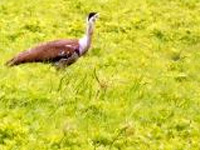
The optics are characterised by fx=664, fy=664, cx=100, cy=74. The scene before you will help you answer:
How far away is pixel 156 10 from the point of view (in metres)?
23.2

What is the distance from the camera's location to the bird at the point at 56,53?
1341cm

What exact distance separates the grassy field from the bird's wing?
285mm

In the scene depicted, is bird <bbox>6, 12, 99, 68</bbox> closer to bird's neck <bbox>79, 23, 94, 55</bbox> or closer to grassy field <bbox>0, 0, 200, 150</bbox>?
bird's neck <bbox>79, 23, 94, 55</bbox>

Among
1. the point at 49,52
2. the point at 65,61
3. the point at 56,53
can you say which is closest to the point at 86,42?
the point at 65,61

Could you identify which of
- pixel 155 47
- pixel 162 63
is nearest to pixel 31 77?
pixel 162 63

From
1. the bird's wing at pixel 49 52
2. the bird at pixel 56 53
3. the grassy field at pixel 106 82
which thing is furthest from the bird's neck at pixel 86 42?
the grassy field at pixel 106 82

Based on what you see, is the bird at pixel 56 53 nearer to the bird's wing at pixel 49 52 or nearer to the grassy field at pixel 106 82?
the bird's wing at pixel 49 52

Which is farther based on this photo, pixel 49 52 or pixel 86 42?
pixel 86 42

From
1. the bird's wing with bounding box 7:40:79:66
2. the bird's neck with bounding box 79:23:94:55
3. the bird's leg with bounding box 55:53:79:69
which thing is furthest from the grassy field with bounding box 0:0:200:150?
the bird's neck with bounding box 79:23:94:55

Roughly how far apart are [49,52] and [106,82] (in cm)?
133

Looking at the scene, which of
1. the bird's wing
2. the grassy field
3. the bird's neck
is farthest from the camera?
the bird's neck

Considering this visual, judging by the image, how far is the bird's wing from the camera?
13374 mm

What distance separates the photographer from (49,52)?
13.6m

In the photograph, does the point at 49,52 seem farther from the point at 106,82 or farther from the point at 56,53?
the point at 106,82
